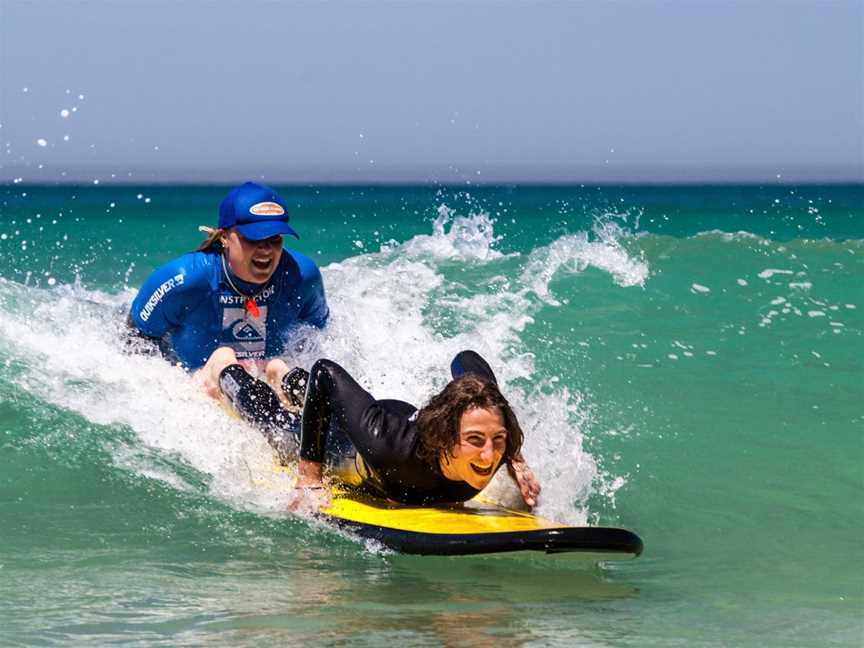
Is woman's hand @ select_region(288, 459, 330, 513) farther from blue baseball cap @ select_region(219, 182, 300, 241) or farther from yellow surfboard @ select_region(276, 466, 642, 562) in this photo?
blue baseball cap @ select_region(219, 182, 300, 241)

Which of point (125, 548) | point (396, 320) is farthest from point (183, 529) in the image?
point (396, 320)

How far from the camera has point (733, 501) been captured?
6.74 meters

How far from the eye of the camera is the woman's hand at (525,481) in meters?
5.66

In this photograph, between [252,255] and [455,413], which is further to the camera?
[252,255]

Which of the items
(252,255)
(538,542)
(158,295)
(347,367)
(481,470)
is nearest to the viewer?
(538,542)

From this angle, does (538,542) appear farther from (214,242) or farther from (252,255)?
(214,242)

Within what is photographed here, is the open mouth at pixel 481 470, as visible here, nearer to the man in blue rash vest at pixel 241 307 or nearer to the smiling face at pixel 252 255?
the man in blue rash vest at pixel 241 307

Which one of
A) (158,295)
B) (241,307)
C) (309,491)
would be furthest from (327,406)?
(158,295)

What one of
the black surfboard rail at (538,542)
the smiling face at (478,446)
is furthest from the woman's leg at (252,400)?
the smiling face at (478,446)

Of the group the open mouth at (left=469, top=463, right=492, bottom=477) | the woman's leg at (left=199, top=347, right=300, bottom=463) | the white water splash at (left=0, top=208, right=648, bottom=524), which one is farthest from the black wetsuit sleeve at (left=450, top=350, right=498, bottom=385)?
the woman's leg at (left=199, top=347, right=300, bottom=463)

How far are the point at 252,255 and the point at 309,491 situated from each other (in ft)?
5.17

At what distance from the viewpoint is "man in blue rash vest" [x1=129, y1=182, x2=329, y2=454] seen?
→ 6.72 metres

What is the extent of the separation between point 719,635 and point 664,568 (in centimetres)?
90

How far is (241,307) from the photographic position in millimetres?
7117
